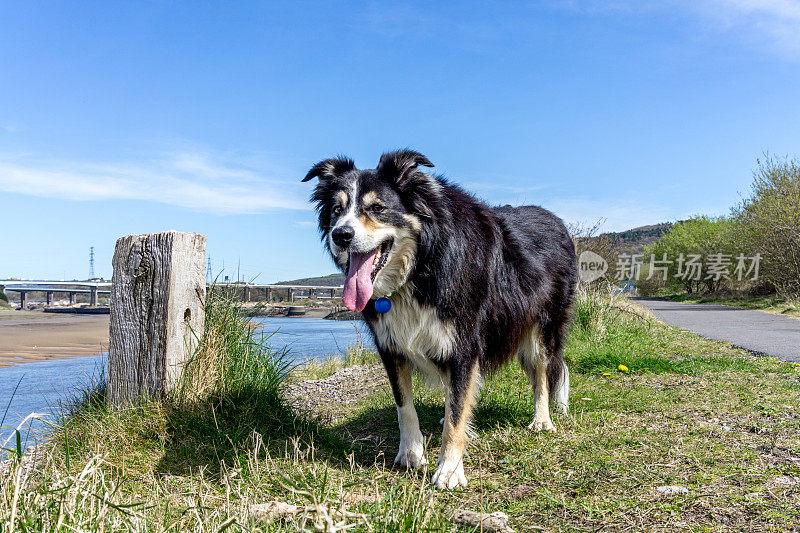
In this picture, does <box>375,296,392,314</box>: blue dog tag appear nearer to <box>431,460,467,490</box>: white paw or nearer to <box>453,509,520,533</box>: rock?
<box>431,460,467,490</box>: white paw

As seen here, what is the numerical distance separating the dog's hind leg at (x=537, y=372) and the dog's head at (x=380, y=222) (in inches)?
65.2

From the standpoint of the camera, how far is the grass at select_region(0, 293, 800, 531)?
233 centimetres

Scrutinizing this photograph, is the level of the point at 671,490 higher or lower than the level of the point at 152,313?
lower

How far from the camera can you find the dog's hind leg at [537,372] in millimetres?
4441

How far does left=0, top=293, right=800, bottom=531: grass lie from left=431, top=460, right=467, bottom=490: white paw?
0.08 metres

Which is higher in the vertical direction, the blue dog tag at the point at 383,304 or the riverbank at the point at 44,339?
the blue dog tag at the point at 383,304

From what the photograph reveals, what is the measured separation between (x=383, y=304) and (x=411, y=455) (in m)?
1.09

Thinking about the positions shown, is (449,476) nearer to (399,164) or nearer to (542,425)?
(542,425)

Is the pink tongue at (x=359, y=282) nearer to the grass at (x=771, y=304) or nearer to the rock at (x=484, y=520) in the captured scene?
the rock at (x=484, y=520)

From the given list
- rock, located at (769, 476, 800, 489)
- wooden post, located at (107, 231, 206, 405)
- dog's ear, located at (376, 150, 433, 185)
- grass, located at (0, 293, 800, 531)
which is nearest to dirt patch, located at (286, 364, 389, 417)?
grass, located at (0, 293, 800, 531)

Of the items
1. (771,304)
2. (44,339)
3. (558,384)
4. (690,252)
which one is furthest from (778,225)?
(44,339)

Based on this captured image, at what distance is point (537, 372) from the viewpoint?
454 cm

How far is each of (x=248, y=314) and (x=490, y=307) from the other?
2.57 m

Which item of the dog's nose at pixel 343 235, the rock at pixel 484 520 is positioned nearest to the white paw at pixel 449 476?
the rock at pixel 484 520
